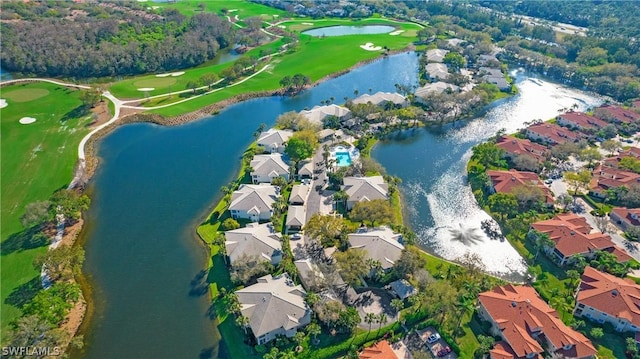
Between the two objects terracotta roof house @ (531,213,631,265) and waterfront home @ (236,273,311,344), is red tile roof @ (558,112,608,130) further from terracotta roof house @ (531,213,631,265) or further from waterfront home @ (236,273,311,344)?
waterfront home @ (236,273,311,344)

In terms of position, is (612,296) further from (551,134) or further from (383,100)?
(383,100)

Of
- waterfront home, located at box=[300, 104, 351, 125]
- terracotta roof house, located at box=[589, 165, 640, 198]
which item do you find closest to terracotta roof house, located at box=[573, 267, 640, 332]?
terracotta roof house, located at box=[589, 165, 640, 198]

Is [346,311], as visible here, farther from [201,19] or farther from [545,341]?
[201,19]

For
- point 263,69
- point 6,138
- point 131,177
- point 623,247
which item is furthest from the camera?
point 263,69

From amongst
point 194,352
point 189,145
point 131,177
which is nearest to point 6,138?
point 131,177

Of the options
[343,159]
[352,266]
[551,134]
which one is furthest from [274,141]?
[551,134]

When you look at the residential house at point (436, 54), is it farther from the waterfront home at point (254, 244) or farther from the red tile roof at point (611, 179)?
the waterfront home at point (254, 244)
